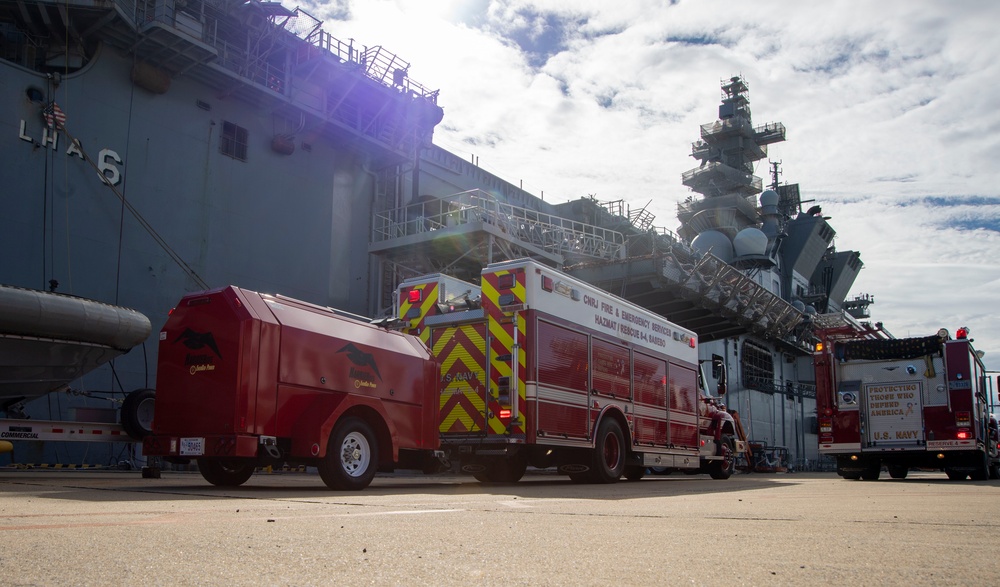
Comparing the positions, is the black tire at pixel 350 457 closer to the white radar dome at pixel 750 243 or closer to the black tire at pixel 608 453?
the black tire at pixel 608 453

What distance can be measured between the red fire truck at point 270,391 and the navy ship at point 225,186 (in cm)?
328

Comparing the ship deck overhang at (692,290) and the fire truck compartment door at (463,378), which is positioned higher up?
the ship deck overhang at (692,290)

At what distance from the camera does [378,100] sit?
3012 cm

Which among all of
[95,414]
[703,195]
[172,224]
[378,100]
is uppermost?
[703,195]

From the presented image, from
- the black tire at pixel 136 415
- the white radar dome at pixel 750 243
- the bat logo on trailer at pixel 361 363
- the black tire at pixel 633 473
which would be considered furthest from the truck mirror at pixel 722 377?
the white radar dome at pixel 750 243

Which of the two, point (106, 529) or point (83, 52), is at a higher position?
point (83, 52)

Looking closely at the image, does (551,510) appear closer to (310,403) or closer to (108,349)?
(310,403)

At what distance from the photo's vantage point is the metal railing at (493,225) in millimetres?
28469

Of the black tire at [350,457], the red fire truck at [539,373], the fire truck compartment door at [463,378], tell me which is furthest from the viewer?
the fire truck compartment door at [463,378]

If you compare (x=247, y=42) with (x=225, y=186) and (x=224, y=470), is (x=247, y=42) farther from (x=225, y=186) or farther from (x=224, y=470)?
(x=224, y=470)

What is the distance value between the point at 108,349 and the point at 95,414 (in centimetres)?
253

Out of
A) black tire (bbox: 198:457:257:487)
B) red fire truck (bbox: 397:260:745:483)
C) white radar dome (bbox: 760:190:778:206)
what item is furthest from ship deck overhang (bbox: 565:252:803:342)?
black tire (bbox: 198:457:257:487)

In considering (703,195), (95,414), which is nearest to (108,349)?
(95,414)

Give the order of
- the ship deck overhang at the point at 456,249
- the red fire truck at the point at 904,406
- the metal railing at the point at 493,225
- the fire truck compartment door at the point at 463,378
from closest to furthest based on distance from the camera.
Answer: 1. the fire truck compartment door at the point at 463,378
2. the red fire truck at the point at 904,406
3. the ship deck overhang at the point at 456,249
4. the metal railing at the point at 493,225
